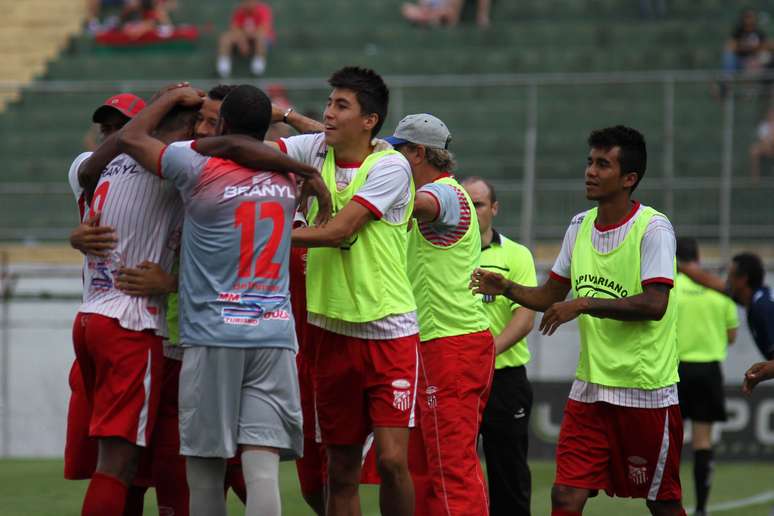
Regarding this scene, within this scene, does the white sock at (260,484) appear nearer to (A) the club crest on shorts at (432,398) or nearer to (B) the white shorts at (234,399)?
(B) the white shorts at (234,399)

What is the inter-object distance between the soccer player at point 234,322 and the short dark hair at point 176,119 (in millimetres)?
502

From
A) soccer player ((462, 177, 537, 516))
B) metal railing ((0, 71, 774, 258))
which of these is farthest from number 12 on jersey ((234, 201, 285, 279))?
metal railing ((0, 71, 774, 258))

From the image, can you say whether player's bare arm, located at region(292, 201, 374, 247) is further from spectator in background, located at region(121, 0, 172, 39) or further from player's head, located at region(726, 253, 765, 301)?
spectator in background, located at region(121, 0, 172, 39)

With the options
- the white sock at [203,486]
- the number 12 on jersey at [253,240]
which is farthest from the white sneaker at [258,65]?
the white sock at [203,486]

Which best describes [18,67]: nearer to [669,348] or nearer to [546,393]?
[546,393]

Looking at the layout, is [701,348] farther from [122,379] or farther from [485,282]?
[122,379]

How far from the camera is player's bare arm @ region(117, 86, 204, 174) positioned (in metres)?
5.97

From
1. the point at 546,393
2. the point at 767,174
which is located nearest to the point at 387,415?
the point at 546,393

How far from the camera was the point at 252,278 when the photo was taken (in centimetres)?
583

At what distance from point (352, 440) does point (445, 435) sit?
0.65 metres

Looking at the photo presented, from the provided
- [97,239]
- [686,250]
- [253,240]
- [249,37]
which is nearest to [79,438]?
[97,239]

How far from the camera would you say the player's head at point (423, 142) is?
727 centimetres

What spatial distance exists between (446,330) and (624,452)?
1.16 metres

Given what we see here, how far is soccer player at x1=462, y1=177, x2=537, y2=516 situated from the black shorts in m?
3.12
